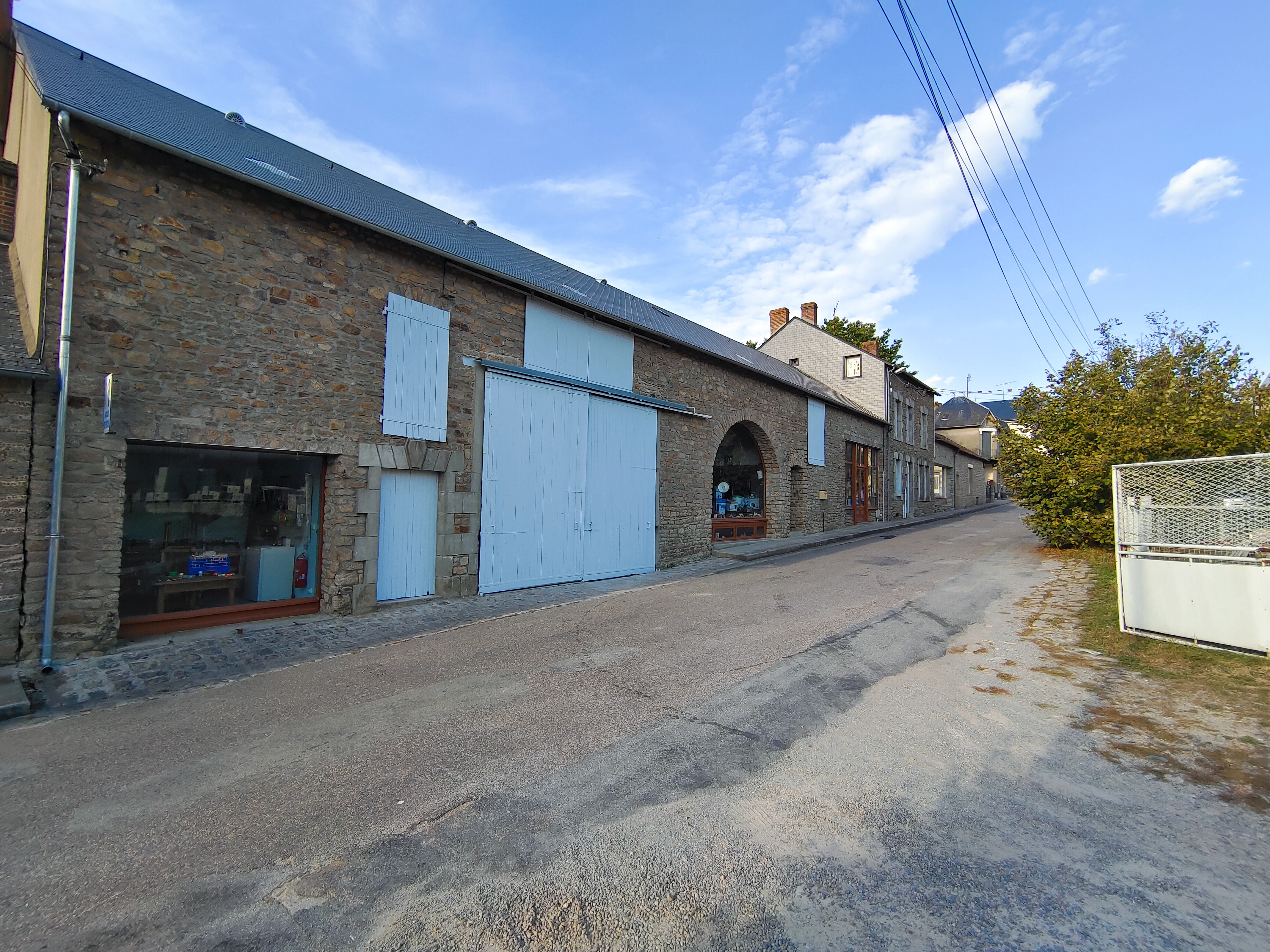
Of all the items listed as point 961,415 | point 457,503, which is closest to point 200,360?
point 457,503

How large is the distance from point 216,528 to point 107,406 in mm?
1817

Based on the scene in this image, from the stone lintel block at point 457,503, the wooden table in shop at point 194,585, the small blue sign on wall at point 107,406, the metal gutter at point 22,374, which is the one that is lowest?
the wooden table in shop at point 194,585

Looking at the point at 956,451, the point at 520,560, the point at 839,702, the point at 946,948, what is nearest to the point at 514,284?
the point at 520,560

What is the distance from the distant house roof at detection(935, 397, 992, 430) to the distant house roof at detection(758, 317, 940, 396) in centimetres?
1697

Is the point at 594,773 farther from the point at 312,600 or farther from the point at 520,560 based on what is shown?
the point at 520,560

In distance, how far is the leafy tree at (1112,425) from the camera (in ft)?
35.6

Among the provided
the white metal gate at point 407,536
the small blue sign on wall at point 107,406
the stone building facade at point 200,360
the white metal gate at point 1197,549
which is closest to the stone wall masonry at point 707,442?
the stone building facade at point 200,360

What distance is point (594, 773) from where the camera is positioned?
3.32 m

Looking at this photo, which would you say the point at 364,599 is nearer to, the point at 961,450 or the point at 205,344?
the point at 205,344

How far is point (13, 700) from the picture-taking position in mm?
4324

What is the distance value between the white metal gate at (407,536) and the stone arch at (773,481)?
9709 mm

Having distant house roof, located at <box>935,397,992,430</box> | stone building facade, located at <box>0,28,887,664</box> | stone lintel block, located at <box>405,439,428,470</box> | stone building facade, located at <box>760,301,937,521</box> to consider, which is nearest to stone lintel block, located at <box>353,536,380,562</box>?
stone building facade, located at <box>0,28,887,664</box>

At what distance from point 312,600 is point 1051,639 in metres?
8.64

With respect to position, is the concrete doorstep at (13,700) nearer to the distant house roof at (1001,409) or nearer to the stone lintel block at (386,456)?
the stone lintel block at (386,456)
